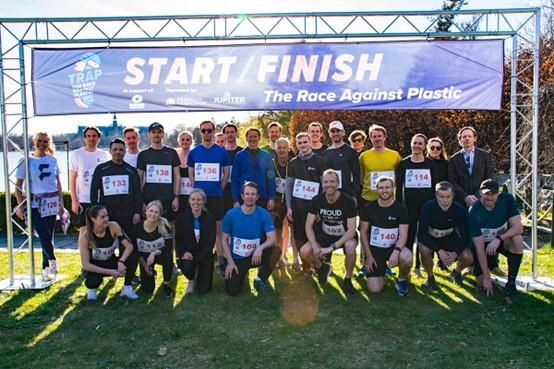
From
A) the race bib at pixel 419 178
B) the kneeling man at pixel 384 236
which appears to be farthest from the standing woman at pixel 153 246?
the race bib at pixel 419 178

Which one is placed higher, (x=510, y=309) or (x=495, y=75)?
(x=495, y=75)

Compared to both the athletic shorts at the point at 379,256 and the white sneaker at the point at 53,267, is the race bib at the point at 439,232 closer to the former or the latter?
the athletic shorts at the point at 379,256

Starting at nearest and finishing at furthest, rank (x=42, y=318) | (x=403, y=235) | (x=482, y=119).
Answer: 1. (x=42, y=318)
2. (x=403, y=235)
3. (x=482, y=119)

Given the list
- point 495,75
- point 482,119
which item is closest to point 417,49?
point 495,75

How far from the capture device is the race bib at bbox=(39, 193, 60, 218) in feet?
19.6

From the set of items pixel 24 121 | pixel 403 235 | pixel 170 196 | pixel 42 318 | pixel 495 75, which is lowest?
pixel 42 318

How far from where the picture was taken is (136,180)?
552 cm

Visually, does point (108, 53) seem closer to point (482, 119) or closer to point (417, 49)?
point (417, 49)

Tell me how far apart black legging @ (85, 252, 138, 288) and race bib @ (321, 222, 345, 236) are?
2.20 meters

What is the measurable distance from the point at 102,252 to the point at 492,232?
438 centimetres

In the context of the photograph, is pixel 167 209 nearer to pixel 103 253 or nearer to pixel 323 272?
pixel 103 253

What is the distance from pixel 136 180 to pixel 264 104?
75.8 inches

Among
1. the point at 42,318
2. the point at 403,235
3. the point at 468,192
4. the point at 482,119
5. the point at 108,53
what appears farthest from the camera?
the point at 482,119

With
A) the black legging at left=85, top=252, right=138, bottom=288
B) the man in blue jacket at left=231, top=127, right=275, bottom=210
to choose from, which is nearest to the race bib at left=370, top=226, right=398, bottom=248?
the man in blue jacket at left=231, top=127, right=275, bottom=210
